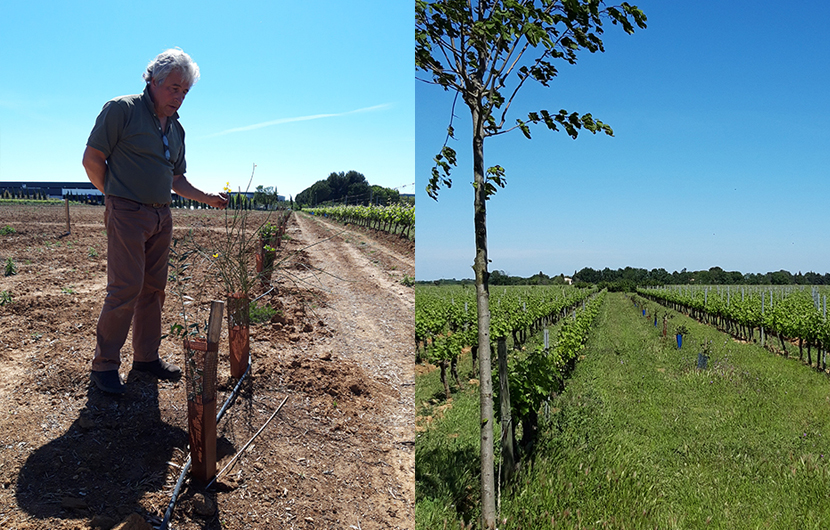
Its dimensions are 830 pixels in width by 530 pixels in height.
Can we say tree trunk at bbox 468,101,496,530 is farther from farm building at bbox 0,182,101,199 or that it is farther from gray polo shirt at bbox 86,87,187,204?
farm building at bbox 0,182,101,199

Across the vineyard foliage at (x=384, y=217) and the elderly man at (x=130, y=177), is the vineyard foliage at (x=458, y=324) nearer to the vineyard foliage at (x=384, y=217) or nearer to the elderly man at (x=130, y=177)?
the elderly man at (x=130, y=177)

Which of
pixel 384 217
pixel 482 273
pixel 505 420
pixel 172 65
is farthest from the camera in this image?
pixel 384 217

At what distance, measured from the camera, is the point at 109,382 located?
3.00 metres

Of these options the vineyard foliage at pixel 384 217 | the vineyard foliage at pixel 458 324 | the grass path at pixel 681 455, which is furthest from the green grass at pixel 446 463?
the vineyard foliage at pixel 384 217

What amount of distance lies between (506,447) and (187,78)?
3.02 metres

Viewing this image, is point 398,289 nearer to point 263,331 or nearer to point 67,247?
point 263,331

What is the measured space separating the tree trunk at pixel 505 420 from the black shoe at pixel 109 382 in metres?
2.29

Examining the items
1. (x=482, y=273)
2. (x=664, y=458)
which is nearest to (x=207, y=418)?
(x=482, y=273)

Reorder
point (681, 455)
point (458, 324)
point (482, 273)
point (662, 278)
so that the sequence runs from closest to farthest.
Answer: point (482, 273)
point (681, 455)
point (458, 324)
point (662, 278)

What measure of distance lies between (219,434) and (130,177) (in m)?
1.53

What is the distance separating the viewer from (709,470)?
4422 millimetres

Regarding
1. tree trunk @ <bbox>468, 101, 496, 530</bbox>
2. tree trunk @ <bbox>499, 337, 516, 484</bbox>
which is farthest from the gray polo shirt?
tree trunk @ <bbox>499, 337, 516, 484</bbox>

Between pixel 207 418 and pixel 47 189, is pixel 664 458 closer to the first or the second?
pixel 207 418

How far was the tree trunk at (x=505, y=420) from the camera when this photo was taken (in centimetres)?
331
